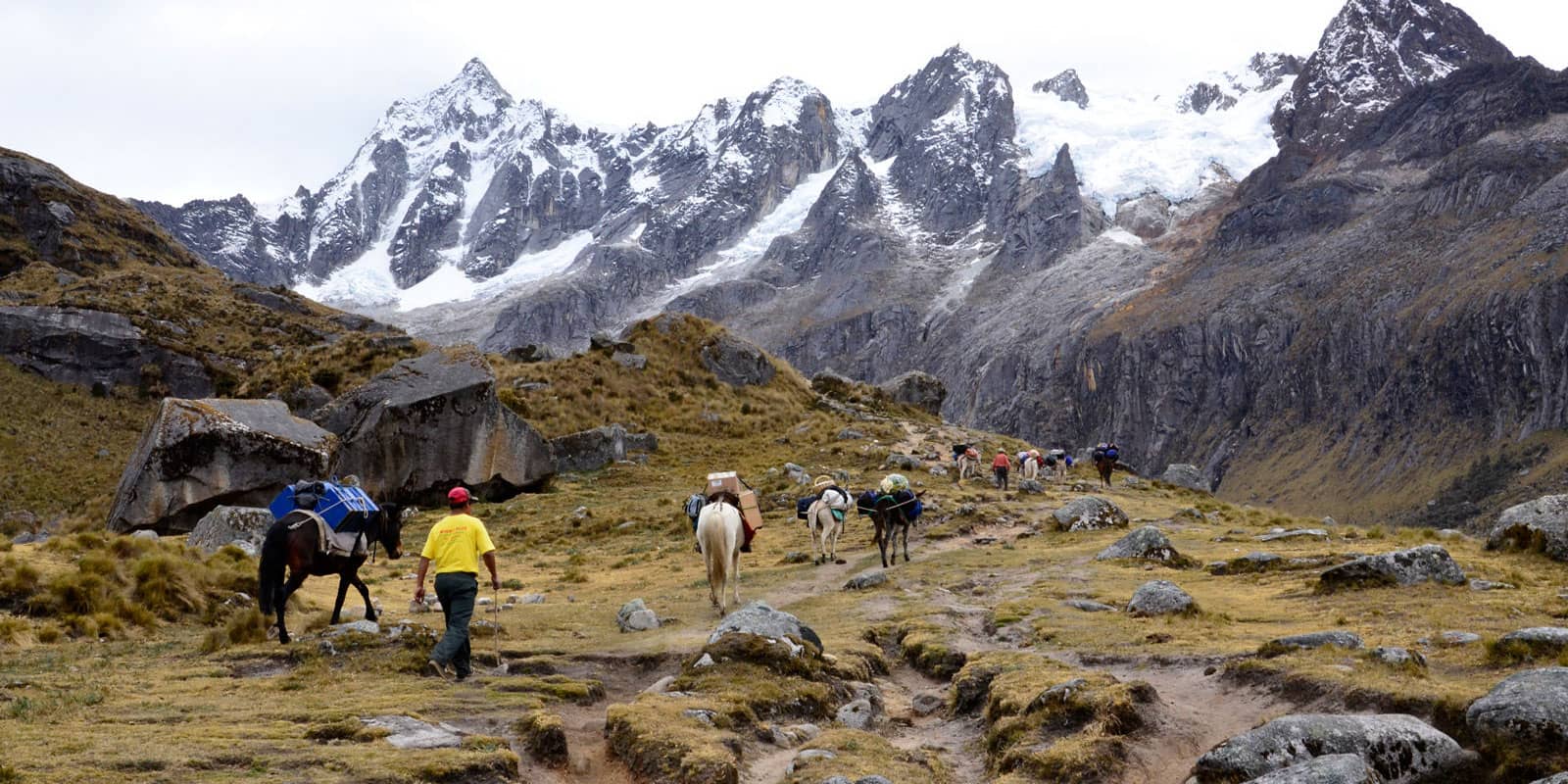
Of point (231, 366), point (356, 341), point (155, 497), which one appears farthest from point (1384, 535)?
point (231, 366)

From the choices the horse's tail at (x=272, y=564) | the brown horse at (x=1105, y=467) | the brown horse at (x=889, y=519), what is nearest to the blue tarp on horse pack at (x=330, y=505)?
the horse's tail at (x=272, y=564)

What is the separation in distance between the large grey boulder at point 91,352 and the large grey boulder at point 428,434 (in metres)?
21.3

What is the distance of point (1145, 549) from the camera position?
25531 millimetres

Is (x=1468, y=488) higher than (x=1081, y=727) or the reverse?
the reverse

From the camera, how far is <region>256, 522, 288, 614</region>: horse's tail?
16.1m

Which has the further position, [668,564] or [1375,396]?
[1375,396]

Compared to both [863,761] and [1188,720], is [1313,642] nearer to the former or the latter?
[1188,720]

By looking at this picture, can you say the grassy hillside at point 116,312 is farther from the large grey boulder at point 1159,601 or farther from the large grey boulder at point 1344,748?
the large grey boulder at point 1344,748

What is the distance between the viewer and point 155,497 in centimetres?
3030

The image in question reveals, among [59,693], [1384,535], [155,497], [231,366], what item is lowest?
[1384,535]

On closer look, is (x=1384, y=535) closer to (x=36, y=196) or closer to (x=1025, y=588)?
(x=1025, y=588)

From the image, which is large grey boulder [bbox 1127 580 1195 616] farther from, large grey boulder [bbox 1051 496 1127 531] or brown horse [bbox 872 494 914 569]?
large grey boulder [bbox 1051 496 1127 531]

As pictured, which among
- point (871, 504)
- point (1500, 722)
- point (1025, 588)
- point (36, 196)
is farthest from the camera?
point (36, 196)

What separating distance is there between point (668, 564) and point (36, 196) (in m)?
68.4
